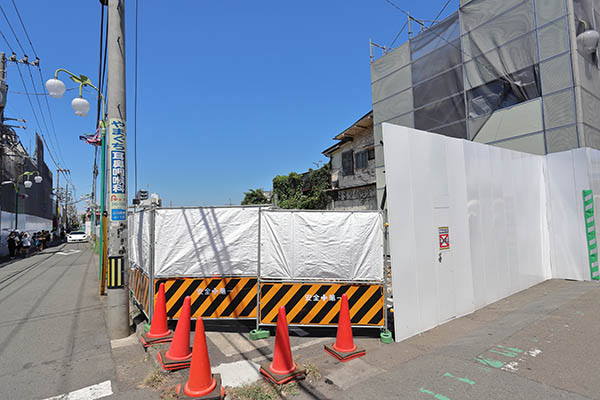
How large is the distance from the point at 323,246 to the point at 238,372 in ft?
7.73

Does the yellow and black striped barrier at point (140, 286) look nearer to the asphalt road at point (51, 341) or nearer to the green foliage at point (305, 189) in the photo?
the asphalt road at point (51, 341)

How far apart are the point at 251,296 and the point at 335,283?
155 centimetres

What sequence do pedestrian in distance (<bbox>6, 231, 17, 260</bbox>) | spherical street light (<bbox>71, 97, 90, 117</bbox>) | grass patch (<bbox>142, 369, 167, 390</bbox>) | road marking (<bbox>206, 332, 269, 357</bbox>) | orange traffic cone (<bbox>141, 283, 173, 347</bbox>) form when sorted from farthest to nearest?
pedestrian in distance (<bbox>6, 231, 17, 260</bbox>) < spherical street light (<bbox>71, 97, 90, 117</bbox>) < orange traffic cone (<bbox>141, 283, 173, 347</bbox>) < road marking (<bbox>206, 332, 269, 357</bbox>) < grass patch (<bbox>142, 369, 167, 390</bbox>)

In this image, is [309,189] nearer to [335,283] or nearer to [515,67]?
[515,67]

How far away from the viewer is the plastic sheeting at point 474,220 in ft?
18.0

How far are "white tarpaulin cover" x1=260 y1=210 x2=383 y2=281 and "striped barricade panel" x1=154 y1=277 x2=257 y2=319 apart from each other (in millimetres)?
520

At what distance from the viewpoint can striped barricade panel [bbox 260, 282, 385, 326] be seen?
17.3 feet

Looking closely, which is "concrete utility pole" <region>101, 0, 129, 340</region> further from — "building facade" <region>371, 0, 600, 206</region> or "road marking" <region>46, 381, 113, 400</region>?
"building facade" <region>371, 0, 600, 206</region>

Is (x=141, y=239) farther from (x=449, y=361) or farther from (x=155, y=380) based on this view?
(x=449, y=361)

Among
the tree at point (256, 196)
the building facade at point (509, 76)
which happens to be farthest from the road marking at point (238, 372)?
the tree at point (256, 196)

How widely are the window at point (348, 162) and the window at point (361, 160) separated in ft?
1.79

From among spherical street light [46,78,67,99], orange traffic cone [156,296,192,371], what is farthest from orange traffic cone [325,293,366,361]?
spherical street light [46,78,67,99]

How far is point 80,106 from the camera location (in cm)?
810

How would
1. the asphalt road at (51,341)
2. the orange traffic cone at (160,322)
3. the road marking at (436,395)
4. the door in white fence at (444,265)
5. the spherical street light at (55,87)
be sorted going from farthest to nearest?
the spherical street light at (55,87), the door in white fence at (444,265), the orange traffic cone at (160,322), the asphalt road at (51,341), the road marking at (436,395)
